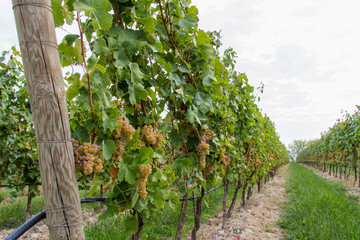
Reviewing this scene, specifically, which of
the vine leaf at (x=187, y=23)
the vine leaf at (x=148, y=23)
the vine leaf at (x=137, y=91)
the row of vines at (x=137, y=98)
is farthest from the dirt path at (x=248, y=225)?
the vine leaf at (x=148, y=23)

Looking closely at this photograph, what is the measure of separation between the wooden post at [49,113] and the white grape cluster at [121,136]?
34 cm

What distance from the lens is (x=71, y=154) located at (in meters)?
1.14

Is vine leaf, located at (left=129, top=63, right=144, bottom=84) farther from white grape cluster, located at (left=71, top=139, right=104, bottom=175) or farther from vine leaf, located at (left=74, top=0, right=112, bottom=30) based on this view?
white grape cluster, located at (left=71, top=139, right=104, bottom=175)

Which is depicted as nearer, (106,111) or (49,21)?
(49,21)

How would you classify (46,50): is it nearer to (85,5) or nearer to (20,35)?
(20,35)

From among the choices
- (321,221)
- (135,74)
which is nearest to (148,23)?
(135,74)

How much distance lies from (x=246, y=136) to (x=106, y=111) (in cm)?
340

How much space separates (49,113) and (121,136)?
1.59 feet

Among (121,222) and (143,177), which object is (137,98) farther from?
(121,222)

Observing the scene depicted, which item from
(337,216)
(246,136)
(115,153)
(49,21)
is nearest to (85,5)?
(49,21)

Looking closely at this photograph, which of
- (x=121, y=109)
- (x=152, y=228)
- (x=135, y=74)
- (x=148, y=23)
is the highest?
(x=148, y=23)

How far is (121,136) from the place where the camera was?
58.6 inches

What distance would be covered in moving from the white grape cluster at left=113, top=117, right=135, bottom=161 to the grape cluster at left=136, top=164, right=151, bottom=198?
0.15 metres

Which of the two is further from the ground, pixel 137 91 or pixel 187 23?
pixel 187 23
